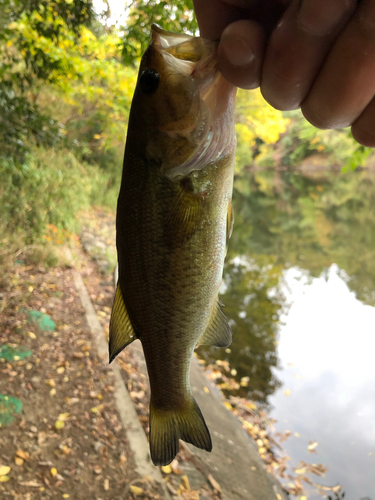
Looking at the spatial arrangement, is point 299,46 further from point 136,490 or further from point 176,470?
point 176,470

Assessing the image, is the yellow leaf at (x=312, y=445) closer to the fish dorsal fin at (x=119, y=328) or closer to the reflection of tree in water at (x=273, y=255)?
the reflection of tree in water at (x=273, y=255)

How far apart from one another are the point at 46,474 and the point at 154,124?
3167 mm

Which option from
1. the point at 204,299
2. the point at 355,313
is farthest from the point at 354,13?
the point at 355,313

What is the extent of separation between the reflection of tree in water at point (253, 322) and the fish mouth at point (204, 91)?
5368 millimetres

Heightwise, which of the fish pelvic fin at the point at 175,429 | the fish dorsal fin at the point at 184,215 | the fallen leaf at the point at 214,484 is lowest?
the fallen leaf at the point at 214,484

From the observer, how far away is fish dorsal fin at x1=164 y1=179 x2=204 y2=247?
1202 millimetres

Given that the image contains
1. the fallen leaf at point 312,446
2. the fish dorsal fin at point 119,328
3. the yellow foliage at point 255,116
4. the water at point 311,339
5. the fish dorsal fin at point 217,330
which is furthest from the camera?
the yellow foliage at point 255,116

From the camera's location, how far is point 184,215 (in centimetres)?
120

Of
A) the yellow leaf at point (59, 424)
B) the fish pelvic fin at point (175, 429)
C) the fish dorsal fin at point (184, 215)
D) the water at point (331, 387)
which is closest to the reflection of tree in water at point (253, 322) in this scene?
the water at point (331, 387)

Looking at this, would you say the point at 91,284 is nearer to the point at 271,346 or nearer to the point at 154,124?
the point at 271,346

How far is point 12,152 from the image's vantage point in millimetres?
4156

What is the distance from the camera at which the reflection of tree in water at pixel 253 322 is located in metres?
6.25

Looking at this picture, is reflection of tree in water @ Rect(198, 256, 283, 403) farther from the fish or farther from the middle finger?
the middle finger

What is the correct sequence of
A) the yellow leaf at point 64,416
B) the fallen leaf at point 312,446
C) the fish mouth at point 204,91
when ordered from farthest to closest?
the fallen leaf at point 312,446, the yellow leaf at point 64,416, the fish mouth at point 204,91
